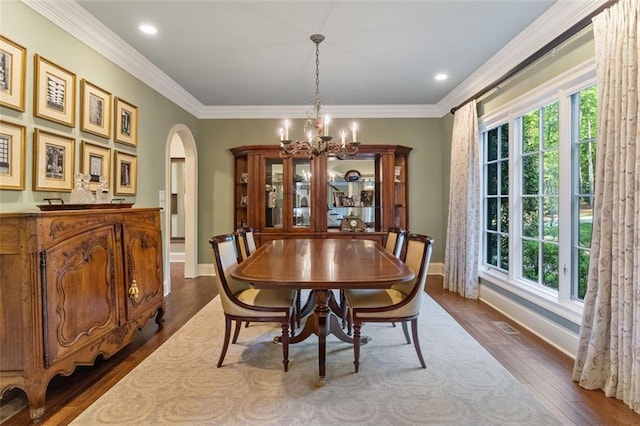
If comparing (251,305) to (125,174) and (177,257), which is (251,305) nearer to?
(125,174)

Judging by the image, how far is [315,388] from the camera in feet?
6.63

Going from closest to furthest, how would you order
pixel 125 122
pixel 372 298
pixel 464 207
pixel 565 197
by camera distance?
pixel 372 298, pixel 565 197, pixel 125 122, pixel 464 207

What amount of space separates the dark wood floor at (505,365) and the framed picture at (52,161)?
1.36 metres

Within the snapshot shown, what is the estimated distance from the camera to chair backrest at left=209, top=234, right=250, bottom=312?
226cm

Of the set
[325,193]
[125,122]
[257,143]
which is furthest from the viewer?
[257,143]

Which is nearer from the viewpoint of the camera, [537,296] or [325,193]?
[537,296]

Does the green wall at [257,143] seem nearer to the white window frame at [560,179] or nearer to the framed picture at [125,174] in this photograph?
the framed picture at [125,174]

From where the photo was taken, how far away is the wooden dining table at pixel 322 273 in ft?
5.96

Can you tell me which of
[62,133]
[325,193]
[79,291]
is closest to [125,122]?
[62,133]

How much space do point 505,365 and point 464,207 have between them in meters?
2.14

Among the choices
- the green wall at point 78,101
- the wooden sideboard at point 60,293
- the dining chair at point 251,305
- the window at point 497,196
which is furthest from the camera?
the window at point 497,196

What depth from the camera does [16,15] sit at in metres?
2.11

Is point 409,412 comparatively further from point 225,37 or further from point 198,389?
point 225,37

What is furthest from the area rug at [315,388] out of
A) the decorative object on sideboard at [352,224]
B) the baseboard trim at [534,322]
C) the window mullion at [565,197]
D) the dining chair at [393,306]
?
the decorative object on sideboard at [352,224]
